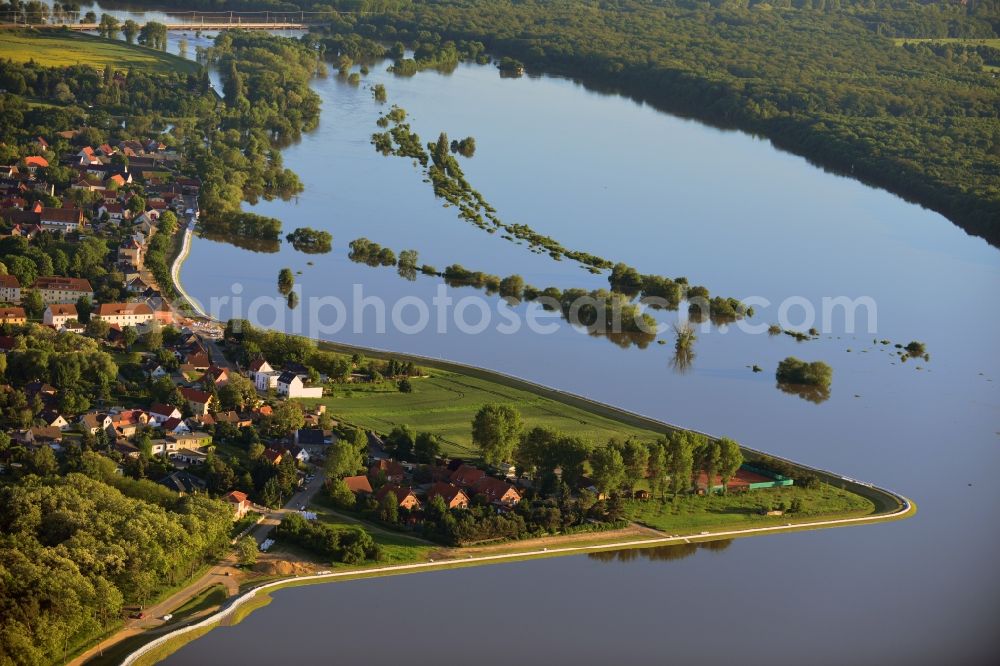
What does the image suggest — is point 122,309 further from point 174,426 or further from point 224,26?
point 224,26

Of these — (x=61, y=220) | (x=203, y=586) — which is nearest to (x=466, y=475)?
(x=203, y=586)

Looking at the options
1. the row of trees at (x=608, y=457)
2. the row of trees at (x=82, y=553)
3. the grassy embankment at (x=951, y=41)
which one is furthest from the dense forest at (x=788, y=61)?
the row of trees at (x=82, y=553)

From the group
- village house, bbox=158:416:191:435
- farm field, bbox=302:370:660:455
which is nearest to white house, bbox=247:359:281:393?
farm field, bbox=302:370:660:455

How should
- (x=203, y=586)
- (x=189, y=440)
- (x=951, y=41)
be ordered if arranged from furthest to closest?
(x=951, y=41) < (x=189, y=440) < (x=203, y=586)

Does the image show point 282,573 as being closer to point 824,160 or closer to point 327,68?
point 824,160

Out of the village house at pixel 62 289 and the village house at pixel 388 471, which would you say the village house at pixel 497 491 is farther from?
the village house at pixel 62 289

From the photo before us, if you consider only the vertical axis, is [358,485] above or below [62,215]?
below

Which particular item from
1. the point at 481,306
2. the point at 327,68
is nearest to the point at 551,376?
the point at 481,306
